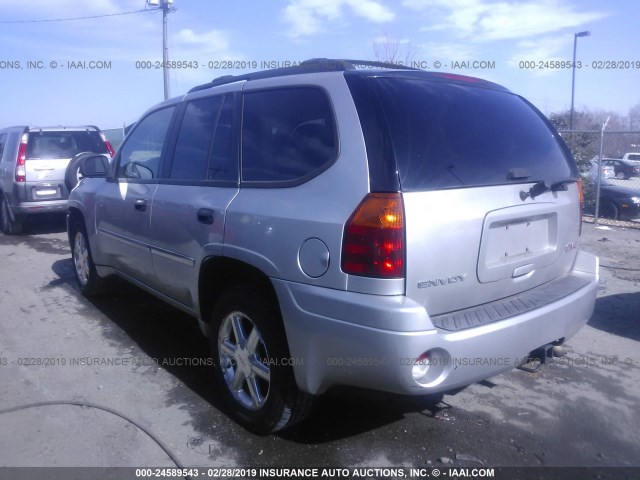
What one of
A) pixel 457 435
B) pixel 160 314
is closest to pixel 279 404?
pixel 457 435

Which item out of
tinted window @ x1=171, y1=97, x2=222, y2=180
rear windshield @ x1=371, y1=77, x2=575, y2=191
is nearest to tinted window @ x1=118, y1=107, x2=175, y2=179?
tinted window @ x1=171, y1=97, x2=222, y2=180

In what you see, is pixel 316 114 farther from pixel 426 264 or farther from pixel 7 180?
pixel 7 180

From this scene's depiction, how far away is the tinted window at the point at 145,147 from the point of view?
4.38m

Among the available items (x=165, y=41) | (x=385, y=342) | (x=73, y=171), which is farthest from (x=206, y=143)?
(x=165, y=41)

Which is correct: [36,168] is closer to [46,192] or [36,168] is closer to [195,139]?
[46,192]

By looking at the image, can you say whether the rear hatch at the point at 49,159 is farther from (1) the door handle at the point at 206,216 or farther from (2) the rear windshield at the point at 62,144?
(1) the door handle at the point at 206,216

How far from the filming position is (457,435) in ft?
10.8

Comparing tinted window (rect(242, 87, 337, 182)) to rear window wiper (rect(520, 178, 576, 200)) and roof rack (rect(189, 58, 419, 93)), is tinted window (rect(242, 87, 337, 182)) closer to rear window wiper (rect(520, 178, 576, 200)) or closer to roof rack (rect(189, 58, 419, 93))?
roof rack (rect(189, 58, 419, 93))

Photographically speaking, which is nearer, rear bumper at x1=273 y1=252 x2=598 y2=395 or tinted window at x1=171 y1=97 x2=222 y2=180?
rear bumper at x1=273 y1=252 x2=598 y2=395

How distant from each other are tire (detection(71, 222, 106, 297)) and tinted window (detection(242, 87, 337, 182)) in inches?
120

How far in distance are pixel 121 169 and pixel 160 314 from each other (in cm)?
147

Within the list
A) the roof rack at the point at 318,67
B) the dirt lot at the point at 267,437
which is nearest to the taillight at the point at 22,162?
the dirt lot at the point at 267,437

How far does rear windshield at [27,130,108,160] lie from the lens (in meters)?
9.89

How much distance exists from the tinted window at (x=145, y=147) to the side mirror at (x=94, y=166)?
1.77 feet
